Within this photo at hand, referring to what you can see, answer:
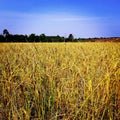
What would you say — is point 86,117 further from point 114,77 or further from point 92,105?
point 114,77

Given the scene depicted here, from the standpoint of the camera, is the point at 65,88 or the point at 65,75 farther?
the point at 65,75

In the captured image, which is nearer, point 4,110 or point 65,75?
point 4,110

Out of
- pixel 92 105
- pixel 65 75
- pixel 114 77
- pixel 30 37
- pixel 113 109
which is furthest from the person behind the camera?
pixel 30 37

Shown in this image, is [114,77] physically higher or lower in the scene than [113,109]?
higher

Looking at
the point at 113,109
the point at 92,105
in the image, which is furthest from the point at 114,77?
the point at 92,105

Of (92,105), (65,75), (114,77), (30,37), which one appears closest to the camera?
(92,105)

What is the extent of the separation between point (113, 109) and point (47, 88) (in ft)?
2.03

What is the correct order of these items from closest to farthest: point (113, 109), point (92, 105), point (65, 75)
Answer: point (92, 105), point (113, 109), point (65, 75)

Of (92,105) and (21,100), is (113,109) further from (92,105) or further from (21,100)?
(21,100)

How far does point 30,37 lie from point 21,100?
22545 mm

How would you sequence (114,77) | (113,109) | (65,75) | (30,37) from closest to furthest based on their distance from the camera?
(113,109) → (114,77) → (65,75) → (30,37)

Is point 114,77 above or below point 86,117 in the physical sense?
above

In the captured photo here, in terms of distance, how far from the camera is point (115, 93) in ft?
8.08

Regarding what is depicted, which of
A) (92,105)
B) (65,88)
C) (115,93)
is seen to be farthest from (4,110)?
(115,93)
